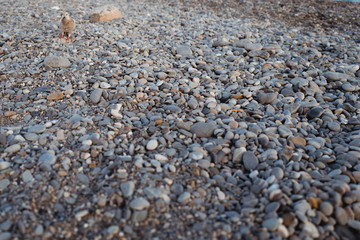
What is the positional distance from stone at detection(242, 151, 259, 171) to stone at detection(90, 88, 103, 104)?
226cm

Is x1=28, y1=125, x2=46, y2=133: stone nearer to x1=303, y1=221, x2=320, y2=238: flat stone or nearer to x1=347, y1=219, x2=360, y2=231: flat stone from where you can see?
x1=303, y1=221, x2=320, y2=238: flat stone

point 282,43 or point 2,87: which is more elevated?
point 282,43

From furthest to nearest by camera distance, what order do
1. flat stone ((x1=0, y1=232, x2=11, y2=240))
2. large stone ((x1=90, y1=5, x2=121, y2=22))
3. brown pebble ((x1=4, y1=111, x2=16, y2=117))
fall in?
large stone ((x1=90, y1=5, x2=121, y2=22)) < brown pebble ((x1=4, y1=111, x2=16, y2=117)) < flat stone ((x1=0, y1=232, x2=11, y2=240))

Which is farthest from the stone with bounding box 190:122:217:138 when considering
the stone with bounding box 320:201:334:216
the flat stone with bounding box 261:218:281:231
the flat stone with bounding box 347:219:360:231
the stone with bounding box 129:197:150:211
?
the flat stone with bounding box 347:219:360:231

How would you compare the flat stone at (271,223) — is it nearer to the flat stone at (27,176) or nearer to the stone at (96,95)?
the flat stone at (27,176)

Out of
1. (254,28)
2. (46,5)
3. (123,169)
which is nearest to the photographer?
(123,169)

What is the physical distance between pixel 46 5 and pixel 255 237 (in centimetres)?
930

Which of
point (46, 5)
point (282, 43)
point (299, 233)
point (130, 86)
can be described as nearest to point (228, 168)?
point (299, 233)

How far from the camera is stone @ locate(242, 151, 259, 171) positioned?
3182mm

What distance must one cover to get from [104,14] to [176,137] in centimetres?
546

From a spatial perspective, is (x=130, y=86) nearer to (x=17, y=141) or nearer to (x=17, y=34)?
(x=17, y=141)

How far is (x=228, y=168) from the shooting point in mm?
3184

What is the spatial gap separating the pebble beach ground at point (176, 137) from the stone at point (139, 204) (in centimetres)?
1

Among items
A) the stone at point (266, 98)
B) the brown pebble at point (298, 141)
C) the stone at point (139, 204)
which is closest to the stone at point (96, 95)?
the stone at point (139, 204)
